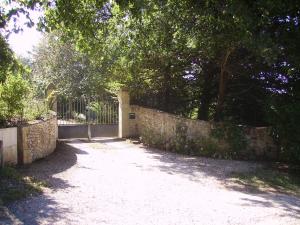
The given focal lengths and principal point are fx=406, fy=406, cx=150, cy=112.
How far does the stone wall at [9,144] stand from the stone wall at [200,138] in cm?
641

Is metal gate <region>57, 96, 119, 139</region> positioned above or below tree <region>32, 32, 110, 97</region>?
below

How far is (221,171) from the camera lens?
469 inches

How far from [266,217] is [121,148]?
29.8 feet

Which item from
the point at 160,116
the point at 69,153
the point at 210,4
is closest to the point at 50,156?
the point at 69,153

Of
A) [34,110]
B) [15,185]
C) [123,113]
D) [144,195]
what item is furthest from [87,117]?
[144,195]

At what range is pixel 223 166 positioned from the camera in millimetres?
12625

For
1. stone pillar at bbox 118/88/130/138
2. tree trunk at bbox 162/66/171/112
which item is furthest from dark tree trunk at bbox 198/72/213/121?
stone pillar at bbox 118/88/130/138

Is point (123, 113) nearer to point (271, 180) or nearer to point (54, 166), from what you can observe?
point (54, 166)

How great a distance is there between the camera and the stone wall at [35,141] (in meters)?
11.5

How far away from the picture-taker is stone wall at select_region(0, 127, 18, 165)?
10711 mm

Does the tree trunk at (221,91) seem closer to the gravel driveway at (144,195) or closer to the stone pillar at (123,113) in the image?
the gravel driveway at (144,195)

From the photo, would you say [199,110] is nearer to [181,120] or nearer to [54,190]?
[181,120]

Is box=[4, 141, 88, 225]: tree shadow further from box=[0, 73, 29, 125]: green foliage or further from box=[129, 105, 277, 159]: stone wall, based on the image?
box=[129, 105, 277, 159]: stone wall

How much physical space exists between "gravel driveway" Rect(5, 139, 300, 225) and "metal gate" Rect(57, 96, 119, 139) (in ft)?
13.0
